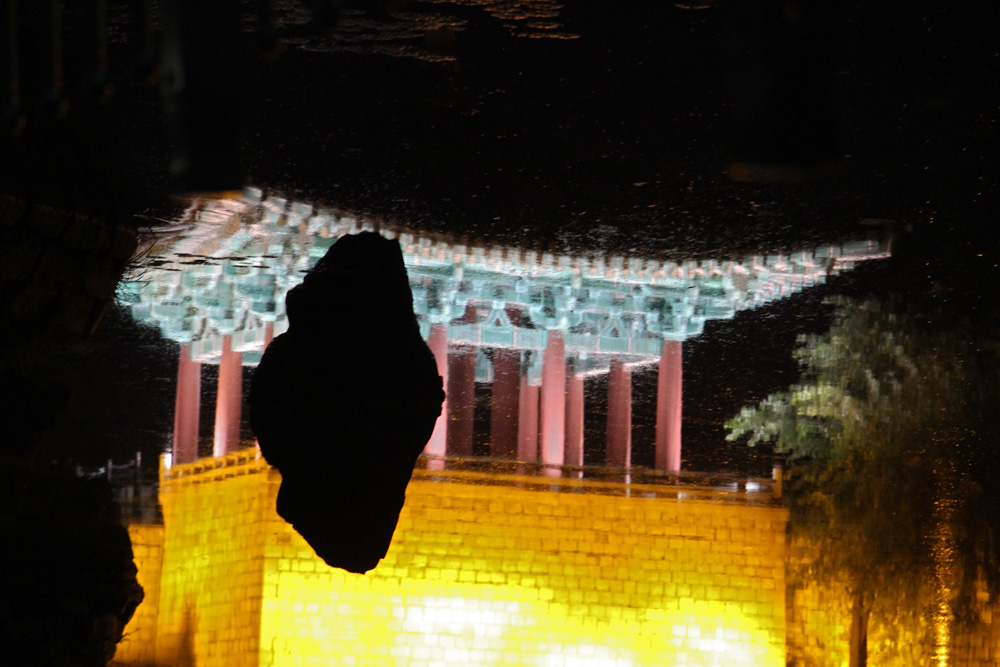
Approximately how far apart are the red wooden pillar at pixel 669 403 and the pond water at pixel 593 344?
2cm

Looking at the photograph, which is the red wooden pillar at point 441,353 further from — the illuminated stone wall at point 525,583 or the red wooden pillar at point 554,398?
the illuminated stone wall at point 525,583

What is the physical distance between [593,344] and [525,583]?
132cm

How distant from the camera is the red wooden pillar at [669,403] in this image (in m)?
3.11

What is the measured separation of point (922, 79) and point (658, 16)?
0.54 metres

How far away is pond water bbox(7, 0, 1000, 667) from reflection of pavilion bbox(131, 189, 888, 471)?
0.01m

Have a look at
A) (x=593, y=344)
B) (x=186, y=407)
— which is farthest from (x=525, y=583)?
(x=186, y=407)

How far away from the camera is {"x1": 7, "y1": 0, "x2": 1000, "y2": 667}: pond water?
1.87 metres

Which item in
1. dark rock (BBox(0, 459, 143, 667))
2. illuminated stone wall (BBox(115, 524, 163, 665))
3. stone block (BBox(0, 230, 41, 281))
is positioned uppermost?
stone block (BBox(0, 230, 41, 281))

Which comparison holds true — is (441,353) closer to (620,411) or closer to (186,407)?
→ (620,411)

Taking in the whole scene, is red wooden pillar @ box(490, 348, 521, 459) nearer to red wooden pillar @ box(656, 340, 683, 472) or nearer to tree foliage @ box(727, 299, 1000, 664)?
red wooden pillar @ box(656, 340, 683, 472)

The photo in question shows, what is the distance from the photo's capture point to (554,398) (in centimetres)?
326

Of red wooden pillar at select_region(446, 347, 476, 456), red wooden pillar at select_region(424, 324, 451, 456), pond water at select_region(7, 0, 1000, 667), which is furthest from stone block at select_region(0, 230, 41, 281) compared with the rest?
red wooden pillar at select_region(446, 347, 476, 456)

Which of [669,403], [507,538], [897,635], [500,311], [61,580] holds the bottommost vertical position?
[897,635]

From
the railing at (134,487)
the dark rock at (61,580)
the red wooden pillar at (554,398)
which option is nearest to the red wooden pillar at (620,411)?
the red wooden pillar at (554,398)
